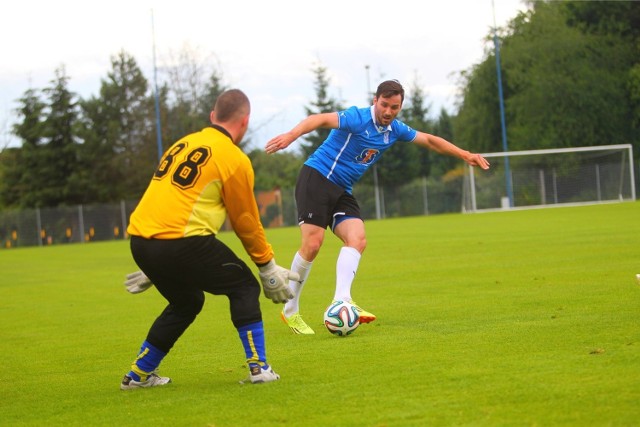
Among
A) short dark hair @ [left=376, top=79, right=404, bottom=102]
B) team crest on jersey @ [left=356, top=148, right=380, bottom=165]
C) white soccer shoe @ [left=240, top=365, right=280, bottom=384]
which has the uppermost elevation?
short dark hair @ [left=376, top=79, right=404, bottom=102]

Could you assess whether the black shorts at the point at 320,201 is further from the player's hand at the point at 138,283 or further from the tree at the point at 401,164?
the tree at the point at 401,164

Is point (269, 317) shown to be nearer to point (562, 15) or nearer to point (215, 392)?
point (215, 392)

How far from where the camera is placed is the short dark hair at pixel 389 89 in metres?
8.49

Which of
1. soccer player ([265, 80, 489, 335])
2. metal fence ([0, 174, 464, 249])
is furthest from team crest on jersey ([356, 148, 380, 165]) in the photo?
metal fence ([0, 174, 464, 249])

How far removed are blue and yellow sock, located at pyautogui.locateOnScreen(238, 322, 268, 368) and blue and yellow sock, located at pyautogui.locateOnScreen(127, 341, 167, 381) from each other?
702 millimetres

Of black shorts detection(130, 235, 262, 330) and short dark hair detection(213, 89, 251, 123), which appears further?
short dark hair detection(213, 89, 251, 123)

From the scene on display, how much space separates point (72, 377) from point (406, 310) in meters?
3.93

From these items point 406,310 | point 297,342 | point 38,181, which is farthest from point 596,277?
point 38,181

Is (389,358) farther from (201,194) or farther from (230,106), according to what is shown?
(230,106)

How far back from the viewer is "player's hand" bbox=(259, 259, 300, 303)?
20.6 feet

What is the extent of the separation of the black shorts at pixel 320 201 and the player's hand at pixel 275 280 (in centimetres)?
267

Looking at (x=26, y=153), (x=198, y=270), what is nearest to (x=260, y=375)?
(x=198, y=270)

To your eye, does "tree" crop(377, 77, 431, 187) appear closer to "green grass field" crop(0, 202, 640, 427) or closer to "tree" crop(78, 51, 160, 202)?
"tree" crop(78, 51, 160, 202)

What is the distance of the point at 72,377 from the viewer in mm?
7262
